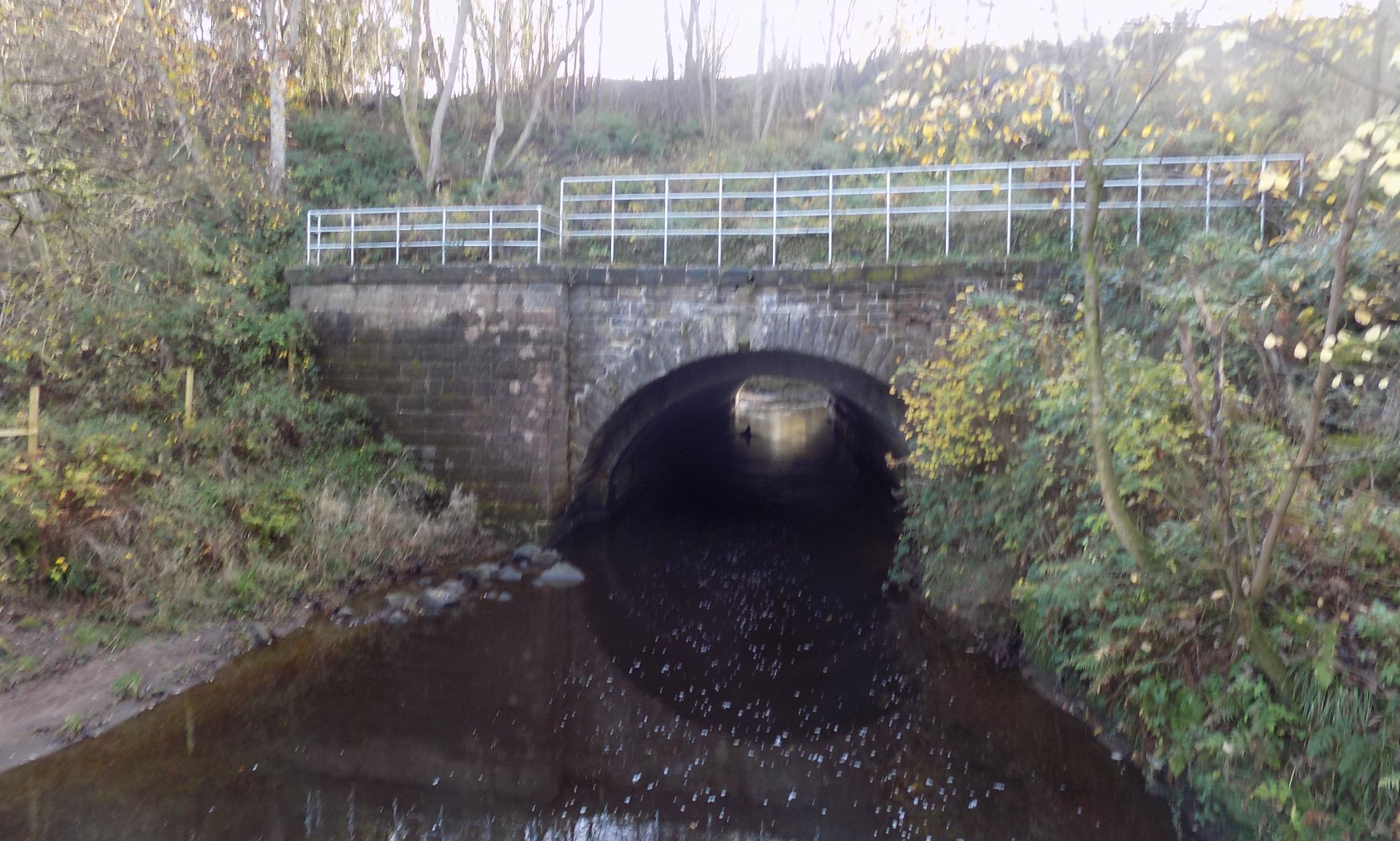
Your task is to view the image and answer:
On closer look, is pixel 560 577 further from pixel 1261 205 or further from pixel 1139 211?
pixel 1261 205

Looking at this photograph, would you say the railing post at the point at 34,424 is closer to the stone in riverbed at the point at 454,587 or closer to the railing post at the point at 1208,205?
the stone in riverbed at the point at 454,587

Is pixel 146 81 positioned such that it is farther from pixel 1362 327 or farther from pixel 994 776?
pixel 1362 327

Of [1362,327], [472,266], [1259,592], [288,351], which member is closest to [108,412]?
[288,351]

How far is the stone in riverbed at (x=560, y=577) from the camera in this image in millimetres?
10438

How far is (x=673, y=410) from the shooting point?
586 inches

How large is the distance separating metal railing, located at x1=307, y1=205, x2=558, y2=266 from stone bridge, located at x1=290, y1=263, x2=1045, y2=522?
2.08 ft

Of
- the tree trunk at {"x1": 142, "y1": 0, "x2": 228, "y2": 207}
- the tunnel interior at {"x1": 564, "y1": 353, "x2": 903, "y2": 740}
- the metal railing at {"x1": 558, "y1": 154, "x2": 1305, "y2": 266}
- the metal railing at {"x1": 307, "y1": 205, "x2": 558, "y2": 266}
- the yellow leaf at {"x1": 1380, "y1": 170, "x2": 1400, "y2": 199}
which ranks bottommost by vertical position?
the tunnel interior at {"x1": 564, "y1": 353, "x2": 903, "y2": 740}

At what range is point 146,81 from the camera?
520 inches

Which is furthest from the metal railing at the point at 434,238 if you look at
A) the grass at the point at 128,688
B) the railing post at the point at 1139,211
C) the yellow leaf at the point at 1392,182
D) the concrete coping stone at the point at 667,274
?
the yellow leaf at the point at 1392,182

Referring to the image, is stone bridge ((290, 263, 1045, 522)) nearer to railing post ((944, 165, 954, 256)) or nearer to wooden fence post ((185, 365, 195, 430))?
railing post ((944, 165, 954, 256))

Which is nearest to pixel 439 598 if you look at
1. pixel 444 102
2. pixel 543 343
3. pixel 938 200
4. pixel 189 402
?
pixel 543 343

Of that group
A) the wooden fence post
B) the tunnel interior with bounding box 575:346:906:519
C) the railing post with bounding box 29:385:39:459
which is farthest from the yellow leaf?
the wooden fence post

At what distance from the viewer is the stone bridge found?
1068cm

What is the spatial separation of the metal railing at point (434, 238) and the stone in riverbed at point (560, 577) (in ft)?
13.5
